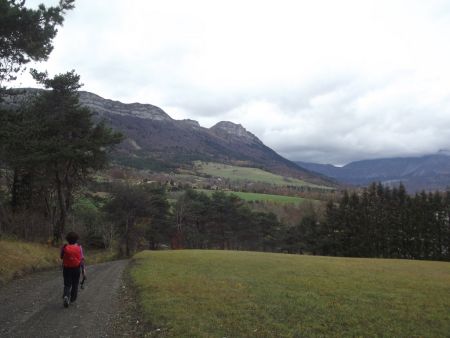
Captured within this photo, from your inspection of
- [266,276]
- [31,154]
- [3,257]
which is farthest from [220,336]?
[31,154]

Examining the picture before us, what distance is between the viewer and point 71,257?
44.3 ft

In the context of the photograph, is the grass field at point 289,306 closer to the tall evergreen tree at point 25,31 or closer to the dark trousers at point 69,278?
the dark trousers at point 69,278

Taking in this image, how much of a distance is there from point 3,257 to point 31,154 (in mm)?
9180

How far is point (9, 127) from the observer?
19781mm

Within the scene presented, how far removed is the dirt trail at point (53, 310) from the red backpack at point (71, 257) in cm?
158

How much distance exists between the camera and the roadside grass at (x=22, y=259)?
832 inches

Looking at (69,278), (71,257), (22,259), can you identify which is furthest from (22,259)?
(71,257)

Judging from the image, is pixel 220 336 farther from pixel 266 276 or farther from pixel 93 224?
pixel 93 224

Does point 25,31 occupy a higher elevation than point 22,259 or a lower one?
higher

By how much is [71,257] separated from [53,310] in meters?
1.88

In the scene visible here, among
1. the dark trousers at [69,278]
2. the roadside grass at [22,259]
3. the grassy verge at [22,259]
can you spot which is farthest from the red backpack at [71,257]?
the roadside grass at [22,259]

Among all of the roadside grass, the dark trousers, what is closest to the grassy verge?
the roadside grass

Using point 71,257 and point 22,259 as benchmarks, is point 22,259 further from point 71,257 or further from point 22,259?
point 71,257

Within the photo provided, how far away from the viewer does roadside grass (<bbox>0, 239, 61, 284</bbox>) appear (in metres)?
21.1
